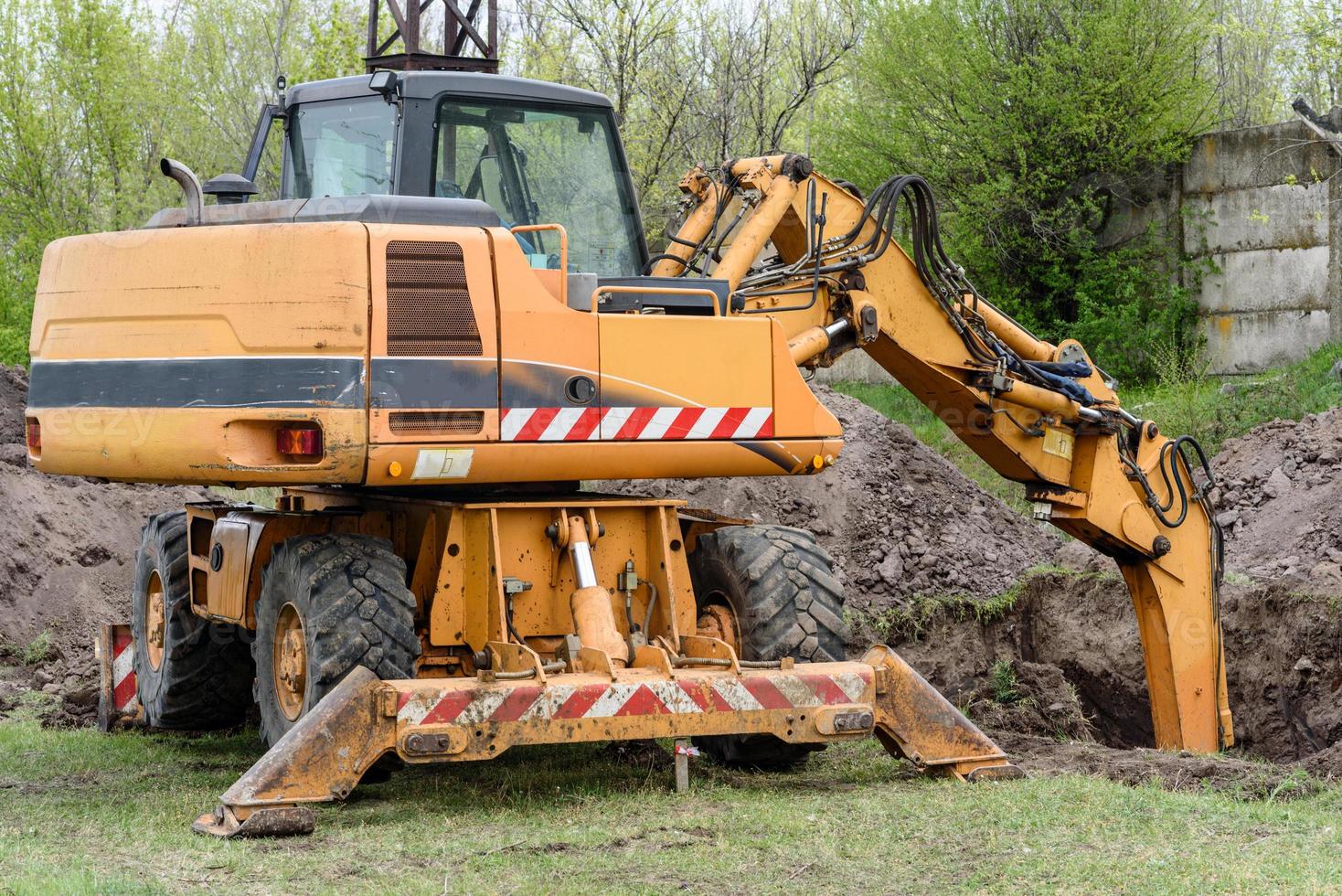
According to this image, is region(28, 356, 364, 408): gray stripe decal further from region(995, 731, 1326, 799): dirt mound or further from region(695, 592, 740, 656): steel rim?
region(995, 731, 1326, 799): dirt mound

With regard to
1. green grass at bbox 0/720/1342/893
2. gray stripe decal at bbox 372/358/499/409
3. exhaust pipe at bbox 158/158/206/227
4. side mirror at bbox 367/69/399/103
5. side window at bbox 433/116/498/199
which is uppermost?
side mirror at bbox 367/69/399/103

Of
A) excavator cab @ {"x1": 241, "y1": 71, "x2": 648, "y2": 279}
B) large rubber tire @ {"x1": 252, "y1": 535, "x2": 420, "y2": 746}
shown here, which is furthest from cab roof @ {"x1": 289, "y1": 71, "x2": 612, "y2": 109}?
large rubber tire @ {"x1": 252, "y1": 535, "x2": 420, "y2": 746}

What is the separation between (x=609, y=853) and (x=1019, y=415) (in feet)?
11.9

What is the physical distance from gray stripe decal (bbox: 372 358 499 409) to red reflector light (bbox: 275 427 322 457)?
0.27m

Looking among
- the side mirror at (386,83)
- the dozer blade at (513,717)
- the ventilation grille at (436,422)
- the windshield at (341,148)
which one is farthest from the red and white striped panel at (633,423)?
the side mirror at (386,83)

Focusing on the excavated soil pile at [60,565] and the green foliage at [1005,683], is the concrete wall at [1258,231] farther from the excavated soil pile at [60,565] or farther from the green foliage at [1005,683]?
the excavated soil pile at [60,565]

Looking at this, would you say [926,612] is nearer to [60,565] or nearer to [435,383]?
[435,383]

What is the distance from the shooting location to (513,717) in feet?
20.1

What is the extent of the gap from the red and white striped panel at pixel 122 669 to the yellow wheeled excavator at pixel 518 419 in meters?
1.39

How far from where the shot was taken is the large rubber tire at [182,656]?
8.76m

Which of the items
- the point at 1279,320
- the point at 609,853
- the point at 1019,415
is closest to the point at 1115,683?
the point at 1019,415

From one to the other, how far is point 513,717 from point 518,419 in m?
1.21

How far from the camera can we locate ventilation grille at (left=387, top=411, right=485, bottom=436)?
625 cm

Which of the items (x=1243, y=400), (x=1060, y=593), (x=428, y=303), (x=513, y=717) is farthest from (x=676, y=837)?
(x=1243, y=400)
